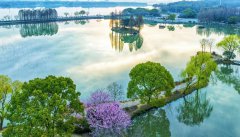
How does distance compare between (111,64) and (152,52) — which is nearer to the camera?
(111,64)

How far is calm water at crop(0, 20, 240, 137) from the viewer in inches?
789

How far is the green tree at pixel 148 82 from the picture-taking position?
20.5 m

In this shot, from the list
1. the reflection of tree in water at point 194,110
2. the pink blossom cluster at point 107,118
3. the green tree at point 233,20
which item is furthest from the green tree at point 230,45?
the green tree at point 233,20

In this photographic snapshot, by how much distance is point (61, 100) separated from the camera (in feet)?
43.6

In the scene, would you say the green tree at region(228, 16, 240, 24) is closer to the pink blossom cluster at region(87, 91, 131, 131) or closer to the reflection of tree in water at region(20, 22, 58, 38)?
the reflection of tree in water at region(20, 22, 58, 38)

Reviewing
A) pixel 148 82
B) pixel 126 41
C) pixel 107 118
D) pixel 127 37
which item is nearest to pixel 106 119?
pixel 107 118

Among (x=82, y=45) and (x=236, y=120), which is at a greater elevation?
(x=82, y=45)

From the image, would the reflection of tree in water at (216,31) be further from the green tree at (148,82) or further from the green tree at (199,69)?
the green tree at (148,82)

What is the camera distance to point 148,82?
67.5ft

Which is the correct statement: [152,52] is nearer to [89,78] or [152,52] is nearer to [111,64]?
[111,64]

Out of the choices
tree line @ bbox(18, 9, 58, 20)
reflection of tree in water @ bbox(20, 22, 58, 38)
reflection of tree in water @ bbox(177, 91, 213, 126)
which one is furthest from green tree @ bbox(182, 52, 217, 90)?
tree line @ bbox(18, 9, 58, 20)

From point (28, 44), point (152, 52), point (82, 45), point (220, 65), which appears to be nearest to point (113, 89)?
point (220, 65)

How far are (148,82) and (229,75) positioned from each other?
1478 centimetres

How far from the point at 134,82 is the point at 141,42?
107ft
